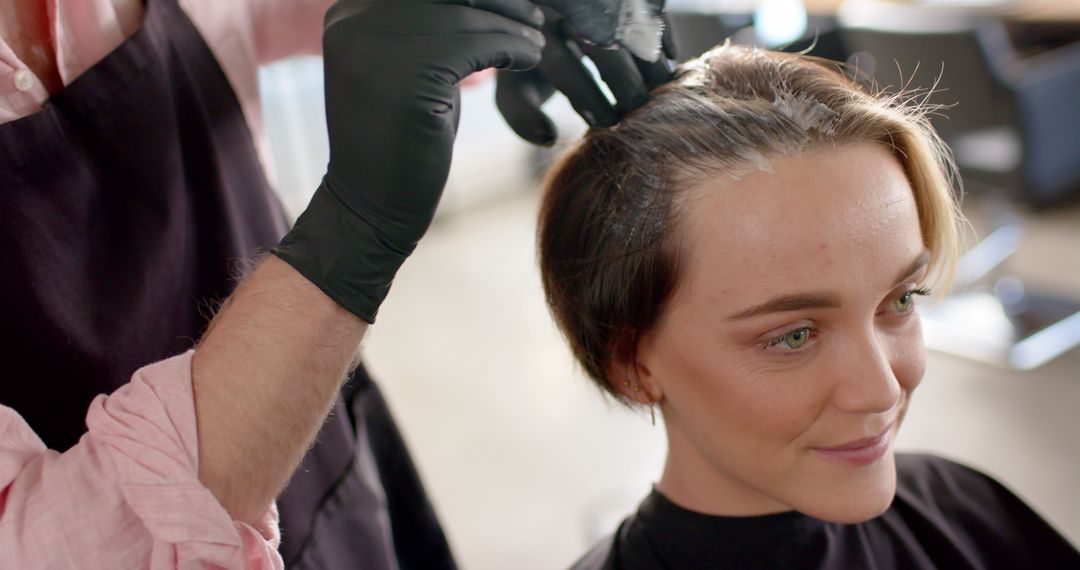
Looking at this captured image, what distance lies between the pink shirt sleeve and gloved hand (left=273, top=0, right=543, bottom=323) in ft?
0.56

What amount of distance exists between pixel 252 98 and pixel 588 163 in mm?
438

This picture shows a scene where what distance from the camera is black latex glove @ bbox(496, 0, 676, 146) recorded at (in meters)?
1.04

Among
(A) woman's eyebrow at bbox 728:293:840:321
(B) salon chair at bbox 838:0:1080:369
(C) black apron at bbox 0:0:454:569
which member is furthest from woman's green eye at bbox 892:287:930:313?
(B) salon chair at bbox 838:0:1080:369

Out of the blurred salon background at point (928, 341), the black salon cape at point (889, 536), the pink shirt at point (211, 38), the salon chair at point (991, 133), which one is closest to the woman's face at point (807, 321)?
the black salon cape at point (889, 536)

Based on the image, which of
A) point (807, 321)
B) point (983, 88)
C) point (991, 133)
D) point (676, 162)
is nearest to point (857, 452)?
point (807, 321)

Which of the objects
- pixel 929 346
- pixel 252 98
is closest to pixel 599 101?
pixel 252 98

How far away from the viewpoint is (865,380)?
98 cm

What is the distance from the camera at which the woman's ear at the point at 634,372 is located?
1153 millimetres

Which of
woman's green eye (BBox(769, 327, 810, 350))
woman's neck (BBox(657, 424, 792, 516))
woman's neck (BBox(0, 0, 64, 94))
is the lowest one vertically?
woman's neck (BBox(657, 424, 792, 516))

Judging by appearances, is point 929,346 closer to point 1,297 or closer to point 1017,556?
point 1017,556

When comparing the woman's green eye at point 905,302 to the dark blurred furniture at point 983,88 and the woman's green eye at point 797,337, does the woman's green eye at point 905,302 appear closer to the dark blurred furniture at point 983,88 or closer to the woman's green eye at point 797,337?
the woman's green eye at point 797,337

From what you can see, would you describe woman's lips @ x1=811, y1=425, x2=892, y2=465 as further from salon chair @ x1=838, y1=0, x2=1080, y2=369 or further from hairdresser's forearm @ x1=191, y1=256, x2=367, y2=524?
salon chair @ x1=838, y1=0, x2=1080, y2=369

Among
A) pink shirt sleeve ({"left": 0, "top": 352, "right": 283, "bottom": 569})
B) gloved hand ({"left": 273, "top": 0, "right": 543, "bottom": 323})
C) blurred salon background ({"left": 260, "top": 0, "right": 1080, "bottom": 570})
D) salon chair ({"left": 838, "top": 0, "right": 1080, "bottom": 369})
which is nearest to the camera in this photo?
pink shirt sleeve ({"left": 0, "top": 352, "right": 283, "bottom": 569})

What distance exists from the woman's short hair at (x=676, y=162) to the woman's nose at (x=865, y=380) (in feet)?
0.64
